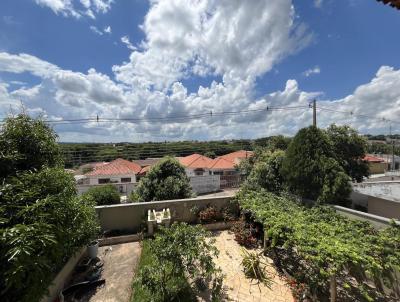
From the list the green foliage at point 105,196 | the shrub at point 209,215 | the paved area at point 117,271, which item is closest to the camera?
the paved area at point 117,271

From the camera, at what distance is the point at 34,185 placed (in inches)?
174

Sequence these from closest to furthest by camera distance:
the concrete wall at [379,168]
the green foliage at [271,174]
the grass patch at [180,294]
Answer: the grass patch at [180,294]
the green foliage at [271,174]
the concrete wall at [379,168]

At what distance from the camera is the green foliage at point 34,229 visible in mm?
3016

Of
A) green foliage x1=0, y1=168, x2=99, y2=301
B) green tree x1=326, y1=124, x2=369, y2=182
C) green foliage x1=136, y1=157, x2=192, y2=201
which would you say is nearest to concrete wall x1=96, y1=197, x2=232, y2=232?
green foliage x1=136, y1=157, x2=192, y2=201

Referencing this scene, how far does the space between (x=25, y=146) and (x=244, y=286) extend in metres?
5.90

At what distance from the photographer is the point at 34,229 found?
10.8 ft

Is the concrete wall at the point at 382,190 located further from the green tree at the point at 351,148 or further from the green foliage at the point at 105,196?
the green foliage at the point at 105,196

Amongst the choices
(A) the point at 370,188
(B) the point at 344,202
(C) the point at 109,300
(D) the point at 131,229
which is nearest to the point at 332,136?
(A) the point at 370,188

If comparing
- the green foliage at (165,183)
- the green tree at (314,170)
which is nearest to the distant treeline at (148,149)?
the green foliage at (165,183)

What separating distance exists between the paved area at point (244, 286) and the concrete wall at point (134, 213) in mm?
2455

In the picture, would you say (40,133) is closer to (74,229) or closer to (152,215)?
(74,229)

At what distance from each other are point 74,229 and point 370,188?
39.6ft

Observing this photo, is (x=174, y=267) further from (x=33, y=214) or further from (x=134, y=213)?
(x=134, y=213)

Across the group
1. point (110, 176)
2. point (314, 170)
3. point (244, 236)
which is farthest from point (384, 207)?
point (110, 176)
